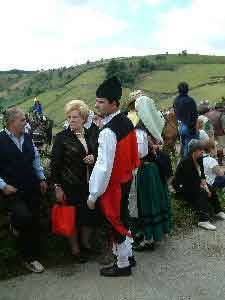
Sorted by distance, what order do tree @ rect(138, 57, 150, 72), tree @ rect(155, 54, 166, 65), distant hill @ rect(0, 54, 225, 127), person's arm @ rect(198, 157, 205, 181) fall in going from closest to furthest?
person's arm @ rect(198, 157, 205, 181)
distant hill @ rect(0, 54, 225, 127)
tree @ rect(138, 57, 150, 72)
tree @ rect(155, 54, 166, 65)

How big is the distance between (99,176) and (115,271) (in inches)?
41.2

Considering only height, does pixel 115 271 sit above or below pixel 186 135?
below

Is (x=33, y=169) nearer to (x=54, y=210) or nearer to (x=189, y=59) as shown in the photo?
(x=54, y=210)

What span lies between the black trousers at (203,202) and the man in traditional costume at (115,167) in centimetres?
215

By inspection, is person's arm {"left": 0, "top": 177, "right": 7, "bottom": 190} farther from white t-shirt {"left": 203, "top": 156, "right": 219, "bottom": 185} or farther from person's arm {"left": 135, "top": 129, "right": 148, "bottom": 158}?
white t-shirt {"left": 203, "top": 156, "right": 219, "bottom": 185}

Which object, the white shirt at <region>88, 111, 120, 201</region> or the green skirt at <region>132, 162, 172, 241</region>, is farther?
the green skirt at <region>132, 162, 172, 241</region>

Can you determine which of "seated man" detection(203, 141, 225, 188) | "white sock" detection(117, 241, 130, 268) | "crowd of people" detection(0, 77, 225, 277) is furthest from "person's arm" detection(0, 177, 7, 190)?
"seated man" detection(203, 141, 225, 188)

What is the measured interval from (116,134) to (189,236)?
2330 mm

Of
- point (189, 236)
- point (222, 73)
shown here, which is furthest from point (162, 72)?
point (189, 236)

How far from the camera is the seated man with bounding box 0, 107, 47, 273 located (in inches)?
201

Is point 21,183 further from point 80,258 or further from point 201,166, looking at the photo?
point 201,166

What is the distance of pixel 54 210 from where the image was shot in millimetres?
5344

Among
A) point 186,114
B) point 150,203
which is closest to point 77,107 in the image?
point 150,203

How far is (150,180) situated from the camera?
18.7ft
